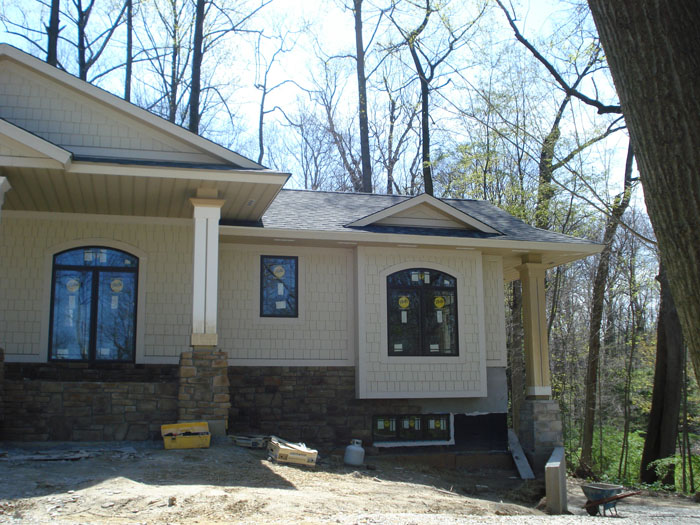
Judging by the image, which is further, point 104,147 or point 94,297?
point 94,297

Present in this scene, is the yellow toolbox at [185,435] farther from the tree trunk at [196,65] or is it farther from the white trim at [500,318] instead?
the tree trunk at [196,65]

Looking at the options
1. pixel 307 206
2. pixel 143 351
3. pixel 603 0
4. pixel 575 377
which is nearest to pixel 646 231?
pixel 575 377

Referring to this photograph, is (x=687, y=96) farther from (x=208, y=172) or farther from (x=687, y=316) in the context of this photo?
(x=208, y=172)

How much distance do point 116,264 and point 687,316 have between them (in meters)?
10.6

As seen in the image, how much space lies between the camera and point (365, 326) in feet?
39.7

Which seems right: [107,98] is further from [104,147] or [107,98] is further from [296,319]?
[296,319]

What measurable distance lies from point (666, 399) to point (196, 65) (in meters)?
16.3

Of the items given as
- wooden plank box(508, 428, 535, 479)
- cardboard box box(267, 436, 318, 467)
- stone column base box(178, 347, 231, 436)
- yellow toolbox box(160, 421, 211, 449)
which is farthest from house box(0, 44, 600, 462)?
cardboard box box(267, 436, 318, 467)

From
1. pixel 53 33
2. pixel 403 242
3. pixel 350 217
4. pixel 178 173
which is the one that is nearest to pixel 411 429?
pixel 403 242

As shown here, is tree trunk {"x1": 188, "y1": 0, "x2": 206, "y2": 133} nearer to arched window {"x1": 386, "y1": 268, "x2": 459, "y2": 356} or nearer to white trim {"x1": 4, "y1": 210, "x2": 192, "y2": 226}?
white trim {"x1": 4, "y1": 210, "x2": 192, "y2": 226}

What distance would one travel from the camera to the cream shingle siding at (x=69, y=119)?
35.1 feet

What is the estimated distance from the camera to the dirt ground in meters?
5.98

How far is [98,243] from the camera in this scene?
11.6m

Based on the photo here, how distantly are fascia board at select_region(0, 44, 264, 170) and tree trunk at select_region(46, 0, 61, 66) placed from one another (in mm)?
11149
